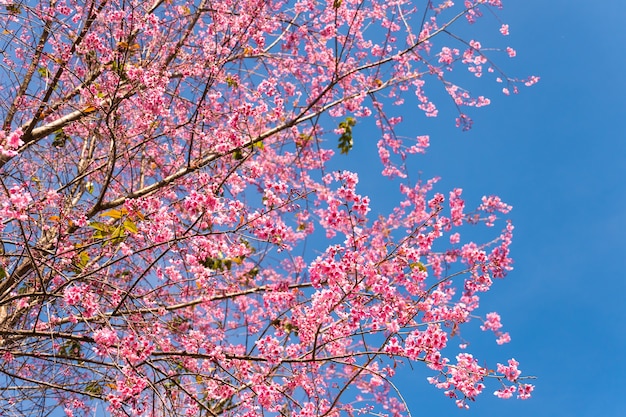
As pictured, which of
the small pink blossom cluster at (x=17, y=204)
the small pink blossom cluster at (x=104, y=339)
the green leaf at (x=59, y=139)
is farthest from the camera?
the green leaf at (x=59, y=139)

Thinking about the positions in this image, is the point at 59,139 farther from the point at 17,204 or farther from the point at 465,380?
the point at 465,380

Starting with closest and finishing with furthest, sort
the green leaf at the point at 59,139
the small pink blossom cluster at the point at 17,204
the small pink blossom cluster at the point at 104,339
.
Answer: the small pink blossom cluster at the point at 17,204 → the small pink blossom cluster at the point at 104,339 → the green leaf at the point at 59,139

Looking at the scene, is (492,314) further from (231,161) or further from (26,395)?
(26,395)

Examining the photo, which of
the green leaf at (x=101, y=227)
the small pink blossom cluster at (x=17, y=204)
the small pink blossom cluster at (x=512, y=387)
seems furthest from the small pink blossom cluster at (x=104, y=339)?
the small pink blossom cluster at (x=512, y=387)

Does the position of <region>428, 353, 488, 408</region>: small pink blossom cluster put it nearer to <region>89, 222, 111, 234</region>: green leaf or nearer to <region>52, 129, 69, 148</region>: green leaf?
<region>89, 222, 111, 234</region>: green leaf

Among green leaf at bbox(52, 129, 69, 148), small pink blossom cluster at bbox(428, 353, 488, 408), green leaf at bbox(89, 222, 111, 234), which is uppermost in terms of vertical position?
green leaf at bbox(52, 129, 69, 148)

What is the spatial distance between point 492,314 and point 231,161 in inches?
127

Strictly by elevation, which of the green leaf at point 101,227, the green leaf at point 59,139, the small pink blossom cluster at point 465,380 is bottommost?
the small pink blossom cluster at point 465,380

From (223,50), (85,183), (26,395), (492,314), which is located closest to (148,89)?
(223,50)

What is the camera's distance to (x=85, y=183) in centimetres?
637

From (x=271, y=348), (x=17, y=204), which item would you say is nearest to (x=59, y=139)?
(x=17, y=204)

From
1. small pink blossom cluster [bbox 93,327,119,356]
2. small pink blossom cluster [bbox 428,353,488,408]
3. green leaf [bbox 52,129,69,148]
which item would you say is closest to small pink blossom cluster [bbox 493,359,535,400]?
small pink blossom cluster [bbox 428,353,488,408]

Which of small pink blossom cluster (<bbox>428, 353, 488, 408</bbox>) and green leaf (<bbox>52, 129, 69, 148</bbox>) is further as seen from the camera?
green leaf (<bbox>52, 129, 69, 148</bbox>)

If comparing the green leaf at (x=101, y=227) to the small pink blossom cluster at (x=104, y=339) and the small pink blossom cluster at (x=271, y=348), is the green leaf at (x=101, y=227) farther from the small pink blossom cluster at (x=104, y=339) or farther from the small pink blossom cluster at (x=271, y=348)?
the small pink blossom cluster at (x=271, y=348)
